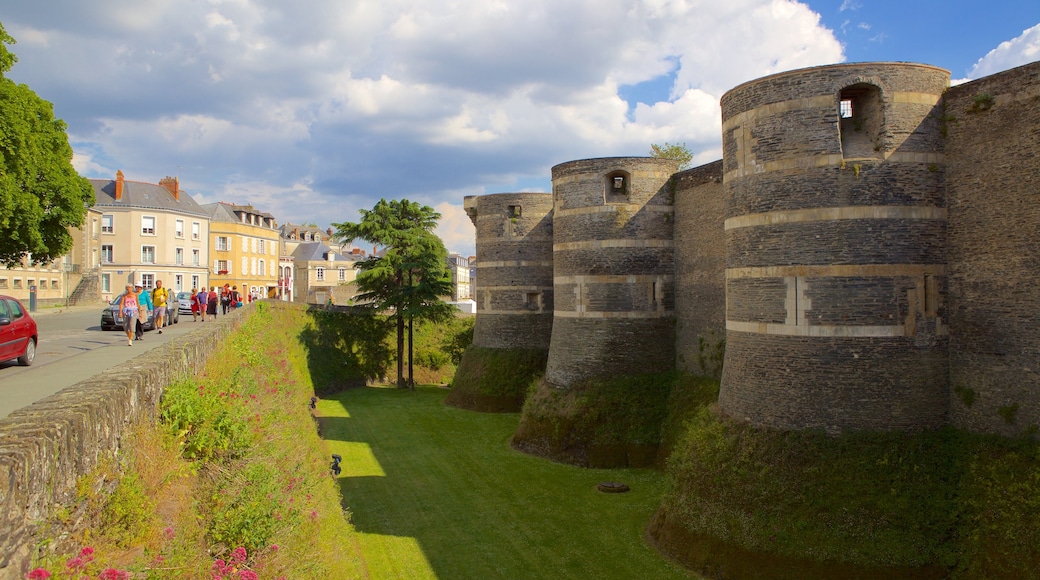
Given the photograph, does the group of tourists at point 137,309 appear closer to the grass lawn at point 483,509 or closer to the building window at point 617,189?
the grass lawn at point 483,509

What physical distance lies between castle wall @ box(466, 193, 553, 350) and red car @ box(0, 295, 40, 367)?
1727 cm

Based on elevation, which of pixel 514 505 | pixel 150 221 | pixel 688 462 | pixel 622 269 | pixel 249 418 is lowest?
pixel 514 505

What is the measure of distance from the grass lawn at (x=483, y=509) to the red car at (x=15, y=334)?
8.10 m

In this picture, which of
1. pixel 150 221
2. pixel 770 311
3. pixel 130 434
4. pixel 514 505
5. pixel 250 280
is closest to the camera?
pixel 130 434

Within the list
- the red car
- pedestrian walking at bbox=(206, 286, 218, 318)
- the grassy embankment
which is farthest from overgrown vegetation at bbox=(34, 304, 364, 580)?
pedestrian walking at bbox=(206, 286, 218, 318)

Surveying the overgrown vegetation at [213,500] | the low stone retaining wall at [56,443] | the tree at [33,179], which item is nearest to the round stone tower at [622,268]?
the overgrown vegetation at [213,500]

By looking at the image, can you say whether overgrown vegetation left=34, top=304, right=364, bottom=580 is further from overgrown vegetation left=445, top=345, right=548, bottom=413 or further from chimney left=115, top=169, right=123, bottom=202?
chimney left=115, top=169, right=123, bottom=202

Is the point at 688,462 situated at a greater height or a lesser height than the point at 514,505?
greater

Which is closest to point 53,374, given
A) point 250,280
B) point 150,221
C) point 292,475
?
point 292,475

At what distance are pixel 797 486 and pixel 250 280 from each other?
205 ft

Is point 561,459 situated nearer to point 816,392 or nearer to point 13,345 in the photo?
point 816,392

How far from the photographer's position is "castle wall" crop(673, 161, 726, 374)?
1869cm

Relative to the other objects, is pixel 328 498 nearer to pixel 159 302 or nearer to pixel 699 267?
pixel 699 267

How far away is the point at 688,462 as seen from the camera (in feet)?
45.5
